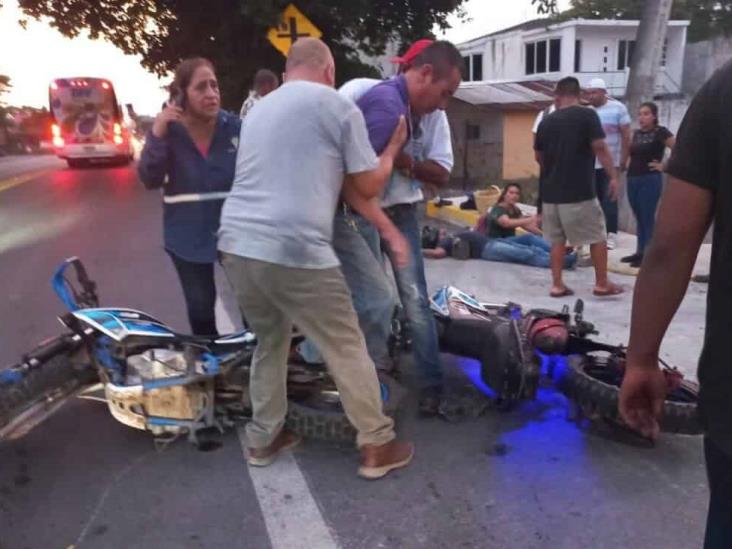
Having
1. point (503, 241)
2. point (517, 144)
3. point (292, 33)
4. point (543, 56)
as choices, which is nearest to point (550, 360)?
point (503, 241)

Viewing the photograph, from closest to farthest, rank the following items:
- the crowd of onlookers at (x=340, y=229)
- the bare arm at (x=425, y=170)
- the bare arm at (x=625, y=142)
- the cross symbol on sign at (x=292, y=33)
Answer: the crowd of onlookers at (x=340, y=229)
the bare arm at (x=425, y=170)
the bare arm at (x=625, y=142)
the cross symbol on sign at (x=292, y=33)

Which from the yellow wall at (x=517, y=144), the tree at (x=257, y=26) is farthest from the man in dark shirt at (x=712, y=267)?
the yellow wall at (x=517, y=144)

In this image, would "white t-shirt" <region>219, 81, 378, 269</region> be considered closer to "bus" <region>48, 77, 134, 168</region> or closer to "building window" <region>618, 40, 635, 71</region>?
"bus" <region>48, 77, 134, 168</region>

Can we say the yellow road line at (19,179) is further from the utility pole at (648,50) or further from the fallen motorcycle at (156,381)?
the fallen motorcycle at (156,381)

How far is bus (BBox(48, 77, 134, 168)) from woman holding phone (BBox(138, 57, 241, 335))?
2334 cm

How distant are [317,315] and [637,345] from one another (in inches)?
62.4

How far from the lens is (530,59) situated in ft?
126

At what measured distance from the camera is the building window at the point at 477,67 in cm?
4123

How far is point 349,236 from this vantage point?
3.80m

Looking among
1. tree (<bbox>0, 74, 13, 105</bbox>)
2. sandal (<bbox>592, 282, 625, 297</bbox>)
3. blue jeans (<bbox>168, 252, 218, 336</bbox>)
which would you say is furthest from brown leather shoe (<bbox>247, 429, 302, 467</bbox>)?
tree (<bbox>0, 74, 13, 105</bbox>)

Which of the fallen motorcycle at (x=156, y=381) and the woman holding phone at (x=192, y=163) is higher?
the woman holding phone at (x=192, y=163)

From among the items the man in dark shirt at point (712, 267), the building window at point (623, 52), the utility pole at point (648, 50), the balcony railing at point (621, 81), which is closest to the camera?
the man in dark shirt at point (712, 267)

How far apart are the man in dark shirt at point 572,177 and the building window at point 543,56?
107 feet

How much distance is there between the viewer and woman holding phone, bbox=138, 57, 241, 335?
13.0 ft
